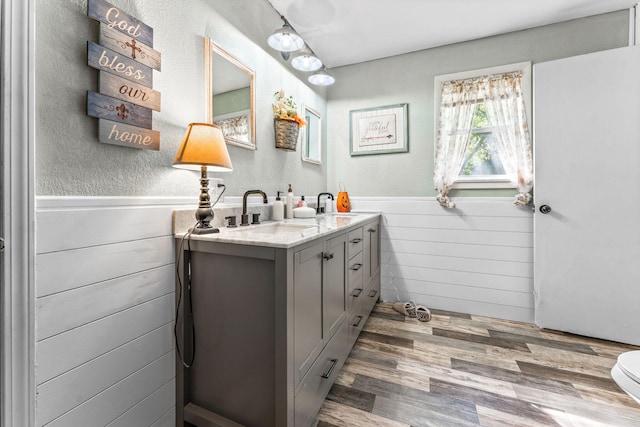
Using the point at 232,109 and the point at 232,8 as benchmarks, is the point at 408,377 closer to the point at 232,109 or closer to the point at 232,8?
the point at 232,109

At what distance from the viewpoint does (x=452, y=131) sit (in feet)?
8.81

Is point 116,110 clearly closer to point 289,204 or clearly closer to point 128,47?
point 128,47

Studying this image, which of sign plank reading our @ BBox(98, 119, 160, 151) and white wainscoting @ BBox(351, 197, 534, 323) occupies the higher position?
sign plank reading our @ BBox(98, 119, 160, 151)

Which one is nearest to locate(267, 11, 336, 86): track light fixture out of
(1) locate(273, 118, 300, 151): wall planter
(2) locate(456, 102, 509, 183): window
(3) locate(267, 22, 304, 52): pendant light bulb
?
(3) locate(267, 22, 304, 52): pendant light bulb

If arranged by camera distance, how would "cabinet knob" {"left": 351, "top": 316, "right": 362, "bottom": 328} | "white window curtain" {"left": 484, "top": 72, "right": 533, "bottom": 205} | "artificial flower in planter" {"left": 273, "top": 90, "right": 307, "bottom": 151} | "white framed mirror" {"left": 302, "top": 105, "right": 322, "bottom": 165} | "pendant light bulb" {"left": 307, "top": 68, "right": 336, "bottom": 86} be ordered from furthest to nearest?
"white framed mirror" {"left": 302, "top": 105, "right": 322, "bottom": 165}
"pendant light bulb" {"left": 307, "top": 68, "right": 336, "bottom": 86}
"white window curtain" {"left": 484, "top": 72, "right": 533, "bottom": 205}
"artificial flower in planter" {"left": 273, "top": 90, "right": 307, "bottom": 151}
"cabinet knob" {"left": 351, "top": 316, "right": 362, "bottom": 328}

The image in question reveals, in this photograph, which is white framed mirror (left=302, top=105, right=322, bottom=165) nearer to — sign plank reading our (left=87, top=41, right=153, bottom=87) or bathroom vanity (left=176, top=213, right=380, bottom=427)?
bathroom vanity (left=176, top=213, right=380, bottom=427)

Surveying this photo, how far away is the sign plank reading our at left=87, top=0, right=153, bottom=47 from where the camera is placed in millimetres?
1027

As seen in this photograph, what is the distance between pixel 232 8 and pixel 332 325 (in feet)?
6.60

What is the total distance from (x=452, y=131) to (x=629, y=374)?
2.13 metres

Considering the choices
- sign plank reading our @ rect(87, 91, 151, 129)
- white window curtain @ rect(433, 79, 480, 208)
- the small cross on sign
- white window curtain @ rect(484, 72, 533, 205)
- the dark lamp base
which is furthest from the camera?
white window curtain @ rect(433, 79, 480, 208)

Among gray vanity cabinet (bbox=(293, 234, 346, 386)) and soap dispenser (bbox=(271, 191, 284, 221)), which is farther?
soap dispenser (bbox=(271, 191, 284, 221))

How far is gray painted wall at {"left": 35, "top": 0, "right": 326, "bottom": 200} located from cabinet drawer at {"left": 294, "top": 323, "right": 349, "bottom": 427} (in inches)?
41.9

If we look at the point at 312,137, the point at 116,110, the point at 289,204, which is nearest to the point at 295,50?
the point at 312,137

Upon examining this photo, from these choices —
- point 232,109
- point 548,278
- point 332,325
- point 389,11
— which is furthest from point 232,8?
point 548,278
